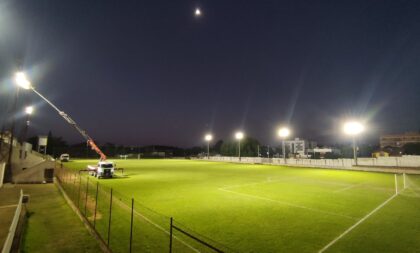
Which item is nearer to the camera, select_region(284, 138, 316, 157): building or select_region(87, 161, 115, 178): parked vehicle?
select_region(87, 161, 115, 178): parked vehicle

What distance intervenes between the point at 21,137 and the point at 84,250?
44316 millimetres

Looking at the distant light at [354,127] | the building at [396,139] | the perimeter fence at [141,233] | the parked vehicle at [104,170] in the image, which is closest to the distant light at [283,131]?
the distant light at [354,127]

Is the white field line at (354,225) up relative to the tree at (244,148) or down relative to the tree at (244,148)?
down

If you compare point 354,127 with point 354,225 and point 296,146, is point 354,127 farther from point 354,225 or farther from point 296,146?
point 296,146

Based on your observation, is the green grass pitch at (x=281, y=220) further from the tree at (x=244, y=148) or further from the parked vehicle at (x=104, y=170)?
the tree at (x=244, y=148)

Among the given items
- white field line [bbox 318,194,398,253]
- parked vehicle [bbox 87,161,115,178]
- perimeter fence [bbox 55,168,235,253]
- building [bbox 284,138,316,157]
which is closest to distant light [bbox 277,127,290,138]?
parked vehicle [bbox 87,161,115,178]

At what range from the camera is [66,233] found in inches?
442

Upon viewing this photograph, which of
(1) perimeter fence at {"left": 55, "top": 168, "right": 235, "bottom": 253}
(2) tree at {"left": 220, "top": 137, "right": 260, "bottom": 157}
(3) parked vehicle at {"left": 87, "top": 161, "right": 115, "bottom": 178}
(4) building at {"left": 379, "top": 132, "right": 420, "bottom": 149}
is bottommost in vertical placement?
(1) perimeter fence at {"left": 55, "top": 168, "right": 235, "bottom": 253}

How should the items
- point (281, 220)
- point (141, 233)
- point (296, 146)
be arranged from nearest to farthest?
point (141, 233)
point (281, 220)
point (296, 146)

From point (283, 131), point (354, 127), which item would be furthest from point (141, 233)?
point (283, 131)

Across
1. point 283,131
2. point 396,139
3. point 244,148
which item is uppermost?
point 396,139

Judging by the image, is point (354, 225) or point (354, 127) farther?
point (354, 127)

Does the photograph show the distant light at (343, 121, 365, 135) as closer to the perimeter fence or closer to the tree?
the perimeter fence

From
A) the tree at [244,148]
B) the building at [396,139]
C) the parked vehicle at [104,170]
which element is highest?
the building at [396,139]
